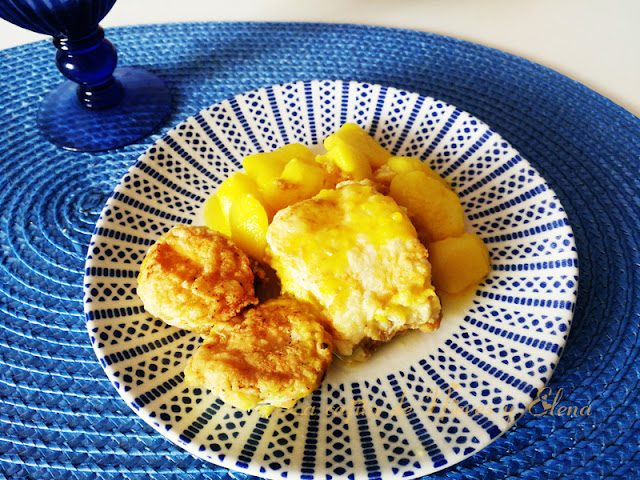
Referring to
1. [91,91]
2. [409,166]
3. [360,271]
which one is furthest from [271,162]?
[91,91]

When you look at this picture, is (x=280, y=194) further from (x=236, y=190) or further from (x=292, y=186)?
(x=236, y=190)

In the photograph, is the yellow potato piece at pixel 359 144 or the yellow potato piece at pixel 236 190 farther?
the yellow potato piece at pixel 359 144

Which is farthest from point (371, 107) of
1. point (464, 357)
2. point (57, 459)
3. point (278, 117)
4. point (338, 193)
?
point (57, 459)

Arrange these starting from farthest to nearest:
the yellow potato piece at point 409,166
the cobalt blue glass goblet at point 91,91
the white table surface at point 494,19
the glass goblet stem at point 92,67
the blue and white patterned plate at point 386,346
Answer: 1. the white table surface at point 494,19
2. the glass goblet stem at point 92,67
3. the cobalt blue glass goblet at point 91,91
4. the yellow potato piece at point 409,166
5. the blue and white patterned plate at point 386,346

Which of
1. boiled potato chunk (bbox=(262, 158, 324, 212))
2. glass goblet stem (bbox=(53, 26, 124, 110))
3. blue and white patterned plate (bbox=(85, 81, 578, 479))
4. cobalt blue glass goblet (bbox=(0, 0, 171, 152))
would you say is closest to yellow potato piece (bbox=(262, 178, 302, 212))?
boiled potato chunk (bbox=(262, 158, 324, 212))

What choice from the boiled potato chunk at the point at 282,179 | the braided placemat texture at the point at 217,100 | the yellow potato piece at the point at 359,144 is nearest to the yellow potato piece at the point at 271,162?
the boiled potato chunk at the point at 282,179

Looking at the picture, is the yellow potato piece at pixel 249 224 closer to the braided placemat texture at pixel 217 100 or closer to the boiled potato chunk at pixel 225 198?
the boiled potato chunk at pixel 225 198
